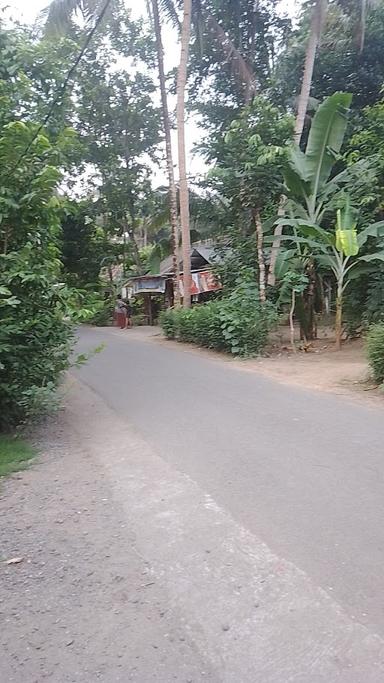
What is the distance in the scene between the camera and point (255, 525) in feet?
13.8

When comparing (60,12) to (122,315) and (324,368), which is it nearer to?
(324,368)

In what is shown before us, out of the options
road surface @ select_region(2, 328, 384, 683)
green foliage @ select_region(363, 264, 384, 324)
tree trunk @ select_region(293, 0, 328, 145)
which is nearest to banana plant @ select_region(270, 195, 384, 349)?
green foliage @ select_region(363, 264, 384, 324)

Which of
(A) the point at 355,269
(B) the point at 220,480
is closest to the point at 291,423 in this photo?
(B) the point at 220,480

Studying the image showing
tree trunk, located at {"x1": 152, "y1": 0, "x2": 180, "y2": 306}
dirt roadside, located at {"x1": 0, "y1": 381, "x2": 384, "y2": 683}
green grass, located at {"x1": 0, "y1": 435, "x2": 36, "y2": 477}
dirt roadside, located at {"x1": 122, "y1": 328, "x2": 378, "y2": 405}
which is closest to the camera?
dirt roadside, located at {"x1": 0, "y1": 381, "x2": 384, "y2": 683}

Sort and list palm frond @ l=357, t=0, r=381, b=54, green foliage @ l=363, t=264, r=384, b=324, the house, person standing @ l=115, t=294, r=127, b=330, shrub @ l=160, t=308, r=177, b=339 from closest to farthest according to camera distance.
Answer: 1. green foliage @ l=363, t=264, r=384, b=324
2. palm frond @ l=357, t=0, r=381, b=54
3. shrub @ l=160, t=308, r=177, b=339
4. the house
5. person standing @ l=115, t=294, r=127, b=330

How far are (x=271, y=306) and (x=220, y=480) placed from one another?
9.86 metres

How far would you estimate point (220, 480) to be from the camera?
518 cm

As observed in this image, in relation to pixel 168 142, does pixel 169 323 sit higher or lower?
lower

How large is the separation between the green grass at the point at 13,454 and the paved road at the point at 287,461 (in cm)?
131

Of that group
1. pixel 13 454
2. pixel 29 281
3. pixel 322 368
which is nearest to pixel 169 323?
pixel 322 368

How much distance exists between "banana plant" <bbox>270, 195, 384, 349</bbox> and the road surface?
464 centimetres

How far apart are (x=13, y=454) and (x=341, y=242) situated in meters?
8.43

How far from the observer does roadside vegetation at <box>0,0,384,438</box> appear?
7.12 m

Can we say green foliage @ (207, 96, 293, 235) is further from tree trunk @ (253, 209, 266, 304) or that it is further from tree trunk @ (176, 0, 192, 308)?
tree trunk @ (176, 0, 192, 308)
